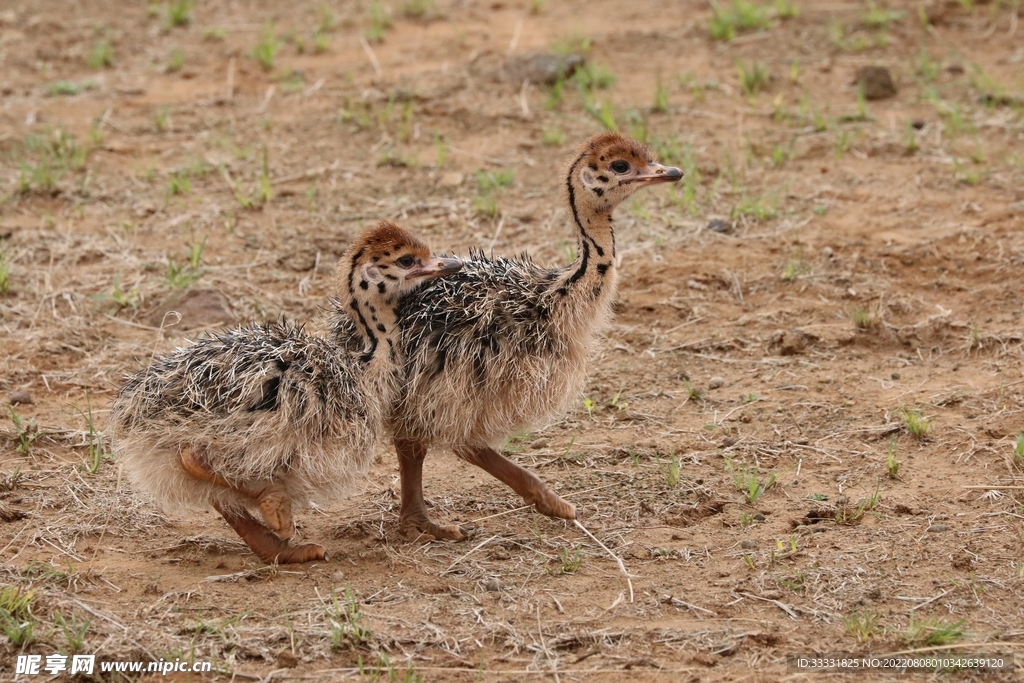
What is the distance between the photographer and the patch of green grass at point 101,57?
1174 centimetres

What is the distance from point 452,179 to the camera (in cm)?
964

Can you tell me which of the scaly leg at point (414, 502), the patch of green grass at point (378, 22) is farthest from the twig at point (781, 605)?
the patch of green grass at point (378, 22)

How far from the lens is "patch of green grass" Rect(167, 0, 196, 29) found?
12.6 metres

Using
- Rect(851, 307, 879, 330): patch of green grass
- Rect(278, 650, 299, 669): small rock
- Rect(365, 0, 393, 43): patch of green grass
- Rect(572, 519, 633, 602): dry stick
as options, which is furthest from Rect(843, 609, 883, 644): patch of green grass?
Rect(365, 0, 393, 43): patch of green grass

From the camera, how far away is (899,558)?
5.43m

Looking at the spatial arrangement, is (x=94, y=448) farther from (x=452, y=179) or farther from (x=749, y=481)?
(x=452, y=179)

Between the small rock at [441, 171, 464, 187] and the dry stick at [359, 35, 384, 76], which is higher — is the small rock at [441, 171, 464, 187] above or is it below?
below

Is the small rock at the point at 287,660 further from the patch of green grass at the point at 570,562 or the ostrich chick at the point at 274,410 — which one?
the patch of green grass at the point at 570,562

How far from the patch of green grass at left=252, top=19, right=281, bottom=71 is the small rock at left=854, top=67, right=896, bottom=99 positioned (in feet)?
16.6

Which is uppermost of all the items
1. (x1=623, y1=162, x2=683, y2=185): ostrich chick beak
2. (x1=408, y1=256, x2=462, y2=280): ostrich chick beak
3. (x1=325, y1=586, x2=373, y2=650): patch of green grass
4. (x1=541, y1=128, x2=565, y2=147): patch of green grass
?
(x1=623, y1=162, x2=683, y2=185): ostrich chick beak

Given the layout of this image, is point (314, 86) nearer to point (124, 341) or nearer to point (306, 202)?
point (306, 202)

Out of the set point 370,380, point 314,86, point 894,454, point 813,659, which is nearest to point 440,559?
point 370,380

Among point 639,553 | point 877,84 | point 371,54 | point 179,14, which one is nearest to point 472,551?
point 639,553

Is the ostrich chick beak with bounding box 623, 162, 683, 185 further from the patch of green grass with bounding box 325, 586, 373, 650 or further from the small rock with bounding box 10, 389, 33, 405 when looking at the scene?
the small rock with bounding box 10, 389, 33, 405
